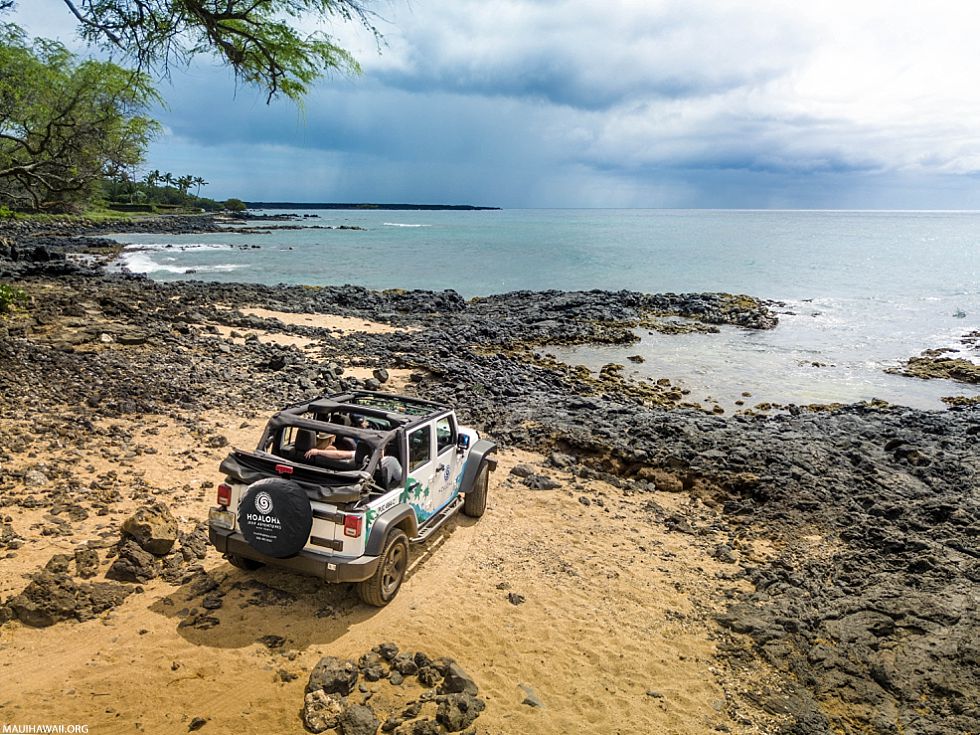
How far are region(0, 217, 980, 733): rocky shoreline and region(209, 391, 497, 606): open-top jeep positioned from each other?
6.42 feet

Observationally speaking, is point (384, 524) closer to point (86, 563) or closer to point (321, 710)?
point (321, 710)

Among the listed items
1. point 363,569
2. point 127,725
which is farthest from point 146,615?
point 363,569

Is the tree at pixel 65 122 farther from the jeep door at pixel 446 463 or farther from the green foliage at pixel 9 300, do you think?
the jeep door at pixel 446 463

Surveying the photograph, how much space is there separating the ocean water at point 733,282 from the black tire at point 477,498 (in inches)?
475

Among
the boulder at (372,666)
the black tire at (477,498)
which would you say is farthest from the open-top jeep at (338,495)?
the black tire at (477,498)

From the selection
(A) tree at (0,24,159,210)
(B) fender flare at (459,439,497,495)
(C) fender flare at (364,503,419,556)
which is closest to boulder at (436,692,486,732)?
(C) fender flare at (364,503,419,556)

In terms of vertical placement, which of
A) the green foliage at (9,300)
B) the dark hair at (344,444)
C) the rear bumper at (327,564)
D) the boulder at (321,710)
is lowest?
the boulder at (321,710)

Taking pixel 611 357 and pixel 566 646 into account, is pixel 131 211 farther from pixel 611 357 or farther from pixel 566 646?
pixel 566 646

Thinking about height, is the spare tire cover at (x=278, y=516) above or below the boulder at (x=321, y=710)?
above

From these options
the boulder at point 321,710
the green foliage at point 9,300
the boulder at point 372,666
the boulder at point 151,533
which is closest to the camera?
the boulder at point 321,710

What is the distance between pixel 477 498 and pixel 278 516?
3821mm

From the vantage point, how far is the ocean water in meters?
22.6

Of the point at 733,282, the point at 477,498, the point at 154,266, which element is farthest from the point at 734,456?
the point at 154,266

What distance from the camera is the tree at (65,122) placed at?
1459 centimetres
